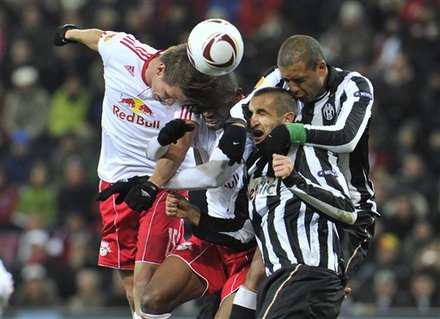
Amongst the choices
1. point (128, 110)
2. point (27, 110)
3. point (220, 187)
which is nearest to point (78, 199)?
point (27, 110)

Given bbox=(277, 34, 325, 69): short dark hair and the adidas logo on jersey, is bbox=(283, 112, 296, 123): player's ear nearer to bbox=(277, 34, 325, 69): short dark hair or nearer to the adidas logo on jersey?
bbox=(277, 34, 325, 69): short dark hair

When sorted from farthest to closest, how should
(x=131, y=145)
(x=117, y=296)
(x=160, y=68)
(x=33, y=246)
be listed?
(x=33, y=246)
(x=117, y=296)
(x=131, y=145)
(x=160, y=68)

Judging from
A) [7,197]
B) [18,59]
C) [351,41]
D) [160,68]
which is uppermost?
[160,68]

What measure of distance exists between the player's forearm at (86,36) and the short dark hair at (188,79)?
0.86 m

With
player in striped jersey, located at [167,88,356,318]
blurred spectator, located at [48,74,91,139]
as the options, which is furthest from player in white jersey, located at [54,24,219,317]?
blurred spectator, located at [48,74,91,139]

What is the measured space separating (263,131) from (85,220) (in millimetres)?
7701

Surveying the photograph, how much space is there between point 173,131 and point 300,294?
1.16 metres

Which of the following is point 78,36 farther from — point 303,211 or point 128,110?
point 303,211

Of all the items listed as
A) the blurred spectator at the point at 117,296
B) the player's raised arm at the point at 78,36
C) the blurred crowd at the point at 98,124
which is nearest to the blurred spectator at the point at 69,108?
the blurred crowd at the point at 98,124

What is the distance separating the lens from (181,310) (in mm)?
12219

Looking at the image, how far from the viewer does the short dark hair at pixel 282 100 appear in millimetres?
6574

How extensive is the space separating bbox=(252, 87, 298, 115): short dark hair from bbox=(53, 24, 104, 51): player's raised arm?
1.45 metres

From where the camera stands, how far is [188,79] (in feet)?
22.1

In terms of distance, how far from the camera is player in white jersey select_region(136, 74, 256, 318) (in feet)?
22.7
